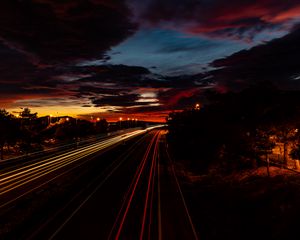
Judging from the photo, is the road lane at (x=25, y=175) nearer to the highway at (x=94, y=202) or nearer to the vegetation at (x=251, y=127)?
the highway at (x=94, y=202)

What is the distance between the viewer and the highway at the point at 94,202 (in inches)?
744

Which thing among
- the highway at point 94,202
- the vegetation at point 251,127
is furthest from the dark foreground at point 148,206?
the vegetation at point 251,127

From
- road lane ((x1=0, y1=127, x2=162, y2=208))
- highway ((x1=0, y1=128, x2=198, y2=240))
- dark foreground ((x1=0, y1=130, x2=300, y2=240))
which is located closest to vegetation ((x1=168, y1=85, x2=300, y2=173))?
dark foreground ((x1=0, y1=130, x2=300, y2=240))

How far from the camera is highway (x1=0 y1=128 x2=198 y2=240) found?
744 inches

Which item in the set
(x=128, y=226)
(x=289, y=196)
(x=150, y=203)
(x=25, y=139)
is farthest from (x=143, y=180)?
(x=25, y=139)

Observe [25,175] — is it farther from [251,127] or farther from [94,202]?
[251,127]

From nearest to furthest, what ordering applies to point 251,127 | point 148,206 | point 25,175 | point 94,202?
point 148,206 < point 94,202 < point 251,127 < point 25,175

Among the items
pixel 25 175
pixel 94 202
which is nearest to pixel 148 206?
pixel 94 202

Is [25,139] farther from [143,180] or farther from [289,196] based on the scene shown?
[289,196]

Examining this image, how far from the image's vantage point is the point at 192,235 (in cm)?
1819

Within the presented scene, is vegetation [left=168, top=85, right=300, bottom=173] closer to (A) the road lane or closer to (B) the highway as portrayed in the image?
(B) the highway

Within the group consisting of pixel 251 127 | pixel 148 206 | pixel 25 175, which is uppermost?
pixel 251 127

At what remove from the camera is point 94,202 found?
25.6 metres

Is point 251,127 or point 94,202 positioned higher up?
point 251,127
